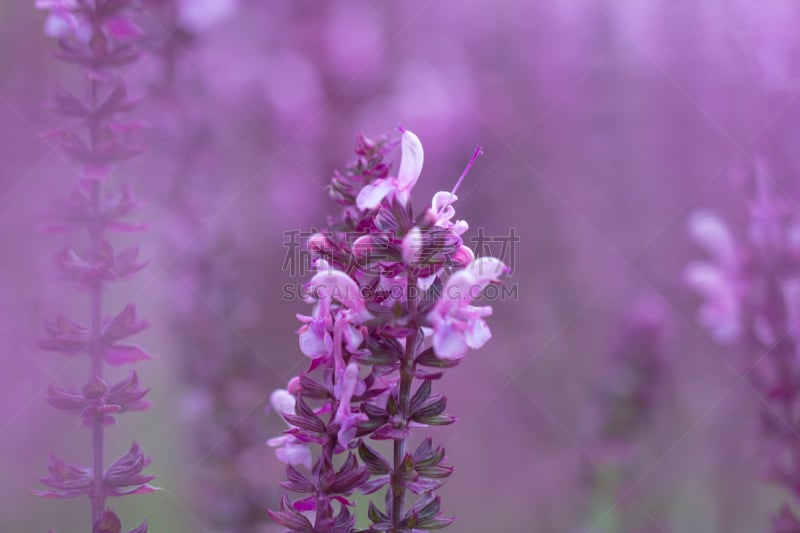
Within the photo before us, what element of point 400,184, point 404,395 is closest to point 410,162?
point 400,184

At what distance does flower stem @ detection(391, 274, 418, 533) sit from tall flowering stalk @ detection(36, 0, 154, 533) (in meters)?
0.35

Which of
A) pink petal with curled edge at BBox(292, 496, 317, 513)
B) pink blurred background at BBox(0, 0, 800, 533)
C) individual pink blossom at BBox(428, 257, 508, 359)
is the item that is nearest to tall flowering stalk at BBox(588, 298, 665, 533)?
pink blurred background at BBox(0, 0, 800, 533)

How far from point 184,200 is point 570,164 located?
158 centimetres

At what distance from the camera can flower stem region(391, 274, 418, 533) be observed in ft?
3.59

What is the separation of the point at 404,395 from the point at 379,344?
8cm

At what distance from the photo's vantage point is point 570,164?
3.14 m

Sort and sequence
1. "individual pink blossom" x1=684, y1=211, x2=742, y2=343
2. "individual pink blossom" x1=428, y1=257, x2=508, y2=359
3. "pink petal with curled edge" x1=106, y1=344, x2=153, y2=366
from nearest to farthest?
"individual pink blossom" x1=428, y1=257, x2=508, y2=359, "pink petal with curled edge" x1=106, y1=344, x2=153, y2=366, "individual pink blossom" x1=684, y1=211, x2=742, y2=343

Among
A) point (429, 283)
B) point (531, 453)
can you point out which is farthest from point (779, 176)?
point (531, 453)

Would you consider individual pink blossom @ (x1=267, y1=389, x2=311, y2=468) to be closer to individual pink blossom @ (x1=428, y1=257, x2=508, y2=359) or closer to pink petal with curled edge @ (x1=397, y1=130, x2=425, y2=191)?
individual pink blossom @ (x1=428, y1=257, x2=508, y2=359)

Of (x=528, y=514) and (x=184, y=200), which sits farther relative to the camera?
(x=528, y=514)

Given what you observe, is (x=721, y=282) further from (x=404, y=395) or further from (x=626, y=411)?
Result: (x=404, y=395)

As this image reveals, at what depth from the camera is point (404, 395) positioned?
43.6 inches

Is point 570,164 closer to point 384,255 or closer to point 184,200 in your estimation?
point 184,200

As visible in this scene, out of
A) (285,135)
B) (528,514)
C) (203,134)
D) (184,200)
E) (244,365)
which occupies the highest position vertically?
(285,135)
